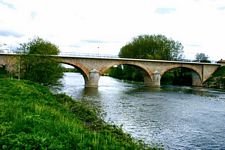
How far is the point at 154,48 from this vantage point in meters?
97.4

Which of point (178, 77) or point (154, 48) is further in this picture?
point (154, 48)

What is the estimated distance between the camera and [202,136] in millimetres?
20000

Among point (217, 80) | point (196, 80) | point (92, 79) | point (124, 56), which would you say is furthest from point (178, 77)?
point (92, 79)

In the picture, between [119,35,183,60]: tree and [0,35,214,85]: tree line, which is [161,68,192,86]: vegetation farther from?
[119,35,183,60]: tree

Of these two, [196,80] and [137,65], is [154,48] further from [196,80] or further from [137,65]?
[137,65]

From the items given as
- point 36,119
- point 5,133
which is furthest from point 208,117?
point 5,133

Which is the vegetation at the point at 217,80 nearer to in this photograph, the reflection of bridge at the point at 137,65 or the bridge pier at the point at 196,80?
the reflection of bridge at the point at 137,65

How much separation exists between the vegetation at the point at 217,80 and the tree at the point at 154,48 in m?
17.2

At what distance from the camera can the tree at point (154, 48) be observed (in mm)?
96938

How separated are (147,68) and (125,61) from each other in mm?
5782

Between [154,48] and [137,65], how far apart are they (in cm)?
2384

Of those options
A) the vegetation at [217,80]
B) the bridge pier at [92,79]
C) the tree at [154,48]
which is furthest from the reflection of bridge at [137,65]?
the tree at [154,48]

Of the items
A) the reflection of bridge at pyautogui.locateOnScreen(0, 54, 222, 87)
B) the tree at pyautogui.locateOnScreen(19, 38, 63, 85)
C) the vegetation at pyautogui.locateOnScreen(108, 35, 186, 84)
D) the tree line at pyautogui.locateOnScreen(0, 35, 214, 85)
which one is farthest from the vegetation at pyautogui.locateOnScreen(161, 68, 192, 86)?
the tree at pyautogui.locateOnScreen(19, 38, 63, 85)

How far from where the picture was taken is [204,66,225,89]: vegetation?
7575 centimetres
